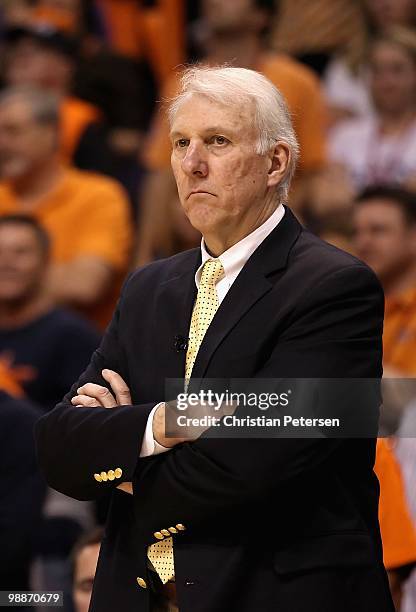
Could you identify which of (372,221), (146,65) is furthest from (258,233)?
(146,65)

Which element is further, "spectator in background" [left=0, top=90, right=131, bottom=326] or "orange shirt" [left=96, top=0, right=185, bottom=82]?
"orange shirt" [left=96, top=0, right=185, bottom=82]

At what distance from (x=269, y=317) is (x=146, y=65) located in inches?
248

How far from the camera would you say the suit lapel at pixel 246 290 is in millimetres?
2662

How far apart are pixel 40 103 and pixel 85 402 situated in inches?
176

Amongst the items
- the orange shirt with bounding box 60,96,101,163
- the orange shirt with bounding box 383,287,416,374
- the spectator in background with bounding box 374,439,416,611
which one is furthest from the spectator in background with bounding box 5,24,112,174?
the spectator in background with bounding box 374,439,416,611

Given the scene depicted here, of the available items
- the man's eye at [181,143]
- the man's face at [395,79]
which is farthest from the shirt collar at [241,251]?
the man's face at [395,79]

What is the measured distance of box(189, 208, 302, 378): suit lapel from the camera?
2662mm

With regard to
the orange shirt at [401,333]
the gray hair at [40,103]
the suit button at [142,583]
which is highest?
the gray hair at [40,103]

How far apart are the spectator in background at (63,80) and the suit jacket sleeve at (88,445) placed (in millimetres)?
5118

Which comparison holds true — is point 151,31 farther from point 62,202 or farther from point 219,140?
point 219,140

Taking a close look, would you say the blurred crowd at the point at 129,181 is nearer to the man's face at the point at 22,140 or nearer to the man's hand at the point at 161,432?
the man's face at the point at 22,140

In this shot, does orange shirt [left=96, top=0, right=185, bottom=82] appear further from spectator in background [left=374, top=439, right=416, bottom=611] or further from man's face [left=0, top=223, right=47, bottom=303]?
spectator in background [left=374, top=439, right=416, bottom=611]

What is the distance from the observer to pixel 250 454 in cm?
252

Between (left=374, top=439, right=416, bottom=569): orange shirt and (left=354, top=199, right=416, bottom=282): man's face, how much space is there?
212cm
